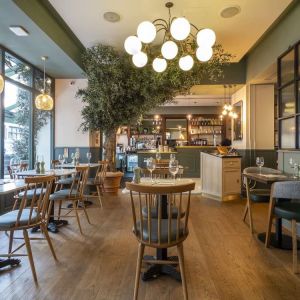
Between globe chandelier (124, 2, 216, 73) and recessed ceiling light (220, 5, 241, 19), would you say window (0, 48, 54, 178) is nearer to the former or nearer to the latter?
globe chandelier (124, 2, 216, 73)

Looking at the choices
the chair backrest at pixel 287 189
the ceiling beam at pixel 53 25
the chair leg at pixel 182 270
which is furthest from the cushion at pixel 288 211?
the ceiling beam at pixel 53 25

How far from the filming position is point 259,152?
6082 millimetres

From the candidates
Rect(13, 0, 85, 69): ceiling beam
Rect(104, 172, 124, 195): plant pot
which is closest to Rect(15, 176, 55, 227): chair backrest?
Rect(13, 0, 85, 69): ceiling beam

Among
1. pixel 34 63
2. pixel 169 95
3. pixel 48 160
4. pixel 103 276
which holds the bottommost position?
pixel 103 276

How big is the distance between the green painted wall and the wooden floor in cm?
292

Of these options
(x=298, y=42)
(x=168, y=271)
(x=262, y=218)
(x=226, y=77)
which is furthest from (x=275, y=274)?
(x=226, y=77)

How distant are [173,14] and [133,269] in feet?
12.0

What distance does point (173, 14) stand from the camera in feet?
13.3

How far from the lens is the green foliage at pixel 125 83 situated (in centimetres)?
531

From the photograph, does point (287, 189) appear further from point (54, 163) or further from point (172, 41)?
point (54, 163)

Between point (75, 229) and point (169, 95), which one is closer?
point (75, 229)

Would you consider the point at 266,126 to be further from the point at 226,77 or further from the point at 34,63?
the point at 34,63

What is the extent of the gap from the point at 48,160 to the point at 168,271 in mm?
5064

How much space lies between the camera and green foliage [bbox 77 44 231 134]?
17.4 ft
